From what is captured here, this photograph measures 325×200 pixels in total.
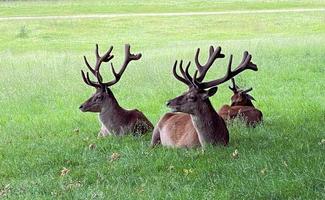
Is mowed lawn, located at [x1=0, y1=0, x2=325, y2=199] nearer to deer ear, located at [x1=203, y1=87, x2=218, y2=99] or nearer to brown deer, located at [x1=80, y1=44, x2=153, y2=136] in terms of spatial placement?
brown deer, located at [x1=80, y1=44, x2=153, y2=136]

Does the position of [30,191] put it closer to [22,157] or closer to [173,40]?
[22,157]

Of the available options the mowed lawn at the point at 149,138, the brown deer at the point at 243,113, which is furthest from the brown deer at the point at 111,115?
the brown deer at the point at 243,113

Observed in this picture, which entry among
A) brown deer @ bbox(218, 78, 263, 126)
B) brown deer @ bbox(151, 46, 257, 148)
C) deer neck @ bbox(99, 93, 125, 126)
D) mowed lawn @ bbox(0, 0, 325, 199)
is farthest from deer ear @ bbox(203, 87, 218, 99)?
deer neck @ bbox(99, 93, 125, 126)

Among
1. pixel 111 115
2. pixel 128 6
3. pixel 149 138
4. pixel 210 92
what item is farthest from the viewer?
→ pixel 128 6

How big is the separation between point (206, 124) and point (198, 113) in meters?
0.16

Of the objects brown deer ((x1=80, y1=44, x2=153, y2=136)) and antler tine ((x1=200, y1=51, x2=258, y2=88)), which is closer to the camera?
antler tine ((x1=200, y1=51, x2=258, y2=88))

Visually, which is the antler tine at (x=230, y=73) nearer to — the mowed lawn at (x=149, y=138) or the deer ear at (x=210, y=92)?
the deer ear at (x=210, y=92)

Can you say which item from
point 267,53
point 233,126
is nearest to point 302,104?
point 233,126

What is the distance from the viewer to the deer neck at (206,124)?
8422mm

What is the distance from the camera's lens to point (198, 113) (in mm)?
8406

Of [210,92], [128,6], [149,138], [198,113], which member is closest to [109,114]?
[149,138]

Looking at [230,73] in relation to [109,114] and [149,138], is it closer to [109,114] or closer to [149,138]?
[149,138]

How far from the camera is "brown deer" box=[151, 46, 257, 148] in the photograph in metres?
8.32

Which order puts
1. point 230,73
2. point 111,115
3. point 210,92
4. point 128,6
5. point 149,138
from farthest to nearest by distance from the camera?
point 128,6 < point 111,115 < point 149,138 < point 230,73 < point 210,92
